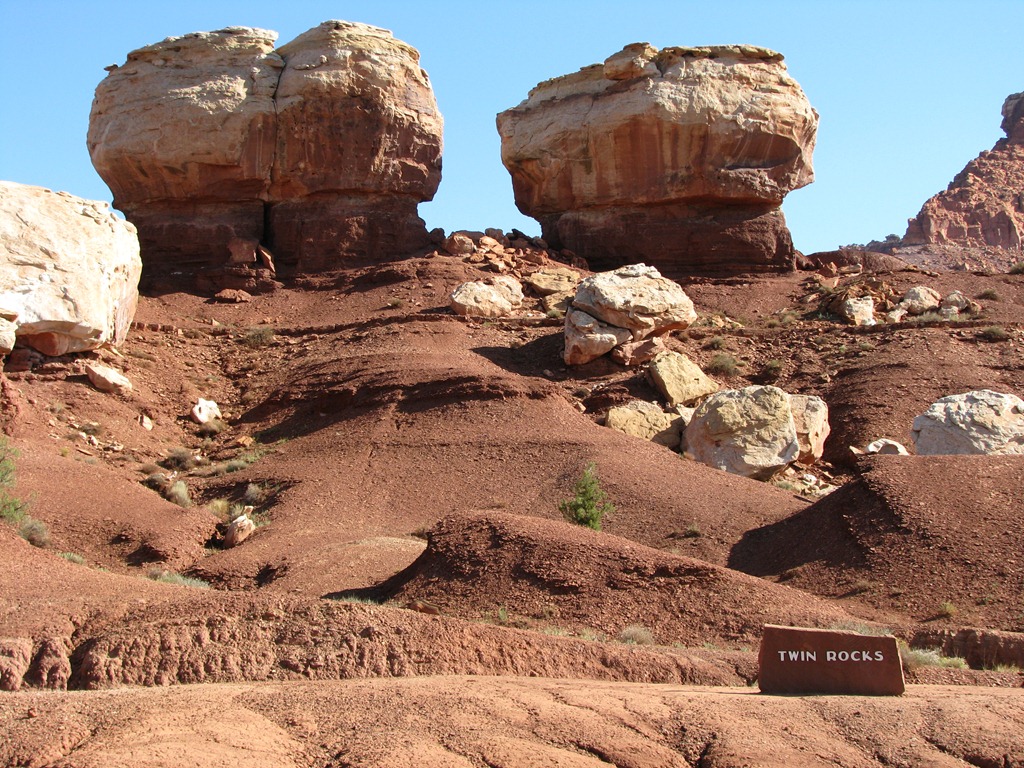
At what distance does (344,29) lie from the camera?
36.7 m

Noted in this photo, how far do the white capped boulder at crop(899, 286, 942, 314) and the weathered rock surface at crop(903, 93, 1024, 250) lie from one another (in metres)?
43.5

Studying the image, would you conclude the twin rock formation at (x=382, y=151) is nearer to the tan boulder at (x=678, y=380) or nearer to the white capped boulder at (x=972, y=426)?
the tan boulder at (x=678, y=380)

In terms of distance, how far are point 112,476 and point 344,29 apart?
17832 millimetres

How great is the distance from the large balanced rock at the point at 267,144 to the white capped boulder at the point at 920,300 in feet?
45.2

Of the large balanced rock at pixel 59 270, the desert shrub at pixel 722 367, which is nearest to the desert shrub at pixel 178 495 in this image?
the large balanced rock at pixel 59 270

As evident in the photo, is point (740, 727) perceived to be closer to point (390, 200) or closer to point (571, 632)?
point (571, 632)

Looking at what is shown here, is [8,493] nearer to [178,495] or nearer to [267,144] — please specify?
[178,495]

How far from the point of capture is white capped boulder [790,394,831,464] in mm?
26688

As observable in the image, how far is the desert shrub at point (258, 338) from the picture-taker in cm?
3228

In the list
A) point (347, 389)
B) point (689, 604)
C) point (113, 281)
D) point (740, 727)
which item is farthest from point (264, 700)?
point (113, 281)

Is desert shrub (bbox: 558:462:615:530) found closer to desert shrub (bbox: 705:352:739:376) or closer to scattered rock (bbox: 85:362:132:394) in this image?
desert shrub (bbox: 705:352:739:376)

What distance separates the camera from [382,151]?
3694 cm

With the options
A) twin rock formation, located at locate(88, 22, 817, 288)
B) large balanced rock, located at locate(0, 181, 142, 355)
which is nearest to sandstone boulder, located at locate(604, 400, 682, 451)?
large balanced rock, located at locate(0, 181, 142, 355)

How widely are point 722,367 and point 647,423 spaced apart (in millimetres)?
4282
